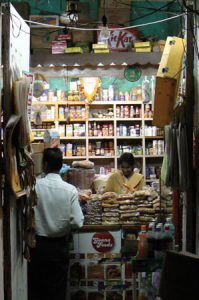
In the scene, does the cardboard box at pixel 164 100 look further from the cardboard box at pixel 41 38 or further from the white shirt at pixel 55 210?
the cardboard box at pixel 41 38

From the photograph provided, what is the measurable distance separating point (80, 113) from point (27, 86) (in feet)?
15.0

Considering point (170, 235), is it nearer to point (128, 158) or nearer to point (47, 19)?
point (128, 158)

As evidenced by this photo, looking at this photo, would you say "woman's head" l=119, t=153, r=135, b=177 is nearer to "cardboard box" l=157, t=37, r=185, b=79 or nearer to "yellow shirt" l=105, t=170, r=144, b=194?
"yellow shirt" l=105, t=170, r=144, b=194

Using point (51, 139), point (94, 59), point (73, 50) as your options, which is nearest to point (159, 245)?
point (51, 139)

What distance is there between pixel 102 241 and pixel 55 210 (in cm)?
84

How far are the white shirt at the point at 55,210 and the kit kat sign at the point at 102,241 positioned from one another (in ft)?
2.00

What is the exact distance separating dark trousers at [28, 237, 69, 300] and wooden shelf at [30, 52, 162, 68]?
11.8 ft

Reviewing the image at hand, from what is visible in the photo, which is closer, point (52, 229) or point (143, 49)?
point (52, 229)

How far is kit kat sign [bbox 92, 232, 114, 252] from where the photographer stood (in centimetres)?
491

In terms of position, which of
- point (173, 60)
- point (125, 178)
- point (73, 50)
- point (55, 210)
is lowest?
point (55, 210)

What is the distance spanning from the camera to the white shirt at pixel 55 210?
4.33 meters

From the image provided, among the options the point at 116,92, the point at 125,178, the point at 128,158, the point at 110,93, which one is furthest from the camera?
the point at 116,92

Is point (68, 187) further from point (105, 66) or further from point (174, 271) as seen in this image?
point (105, 66)

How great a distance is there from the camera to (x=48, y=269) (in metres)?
4.41
